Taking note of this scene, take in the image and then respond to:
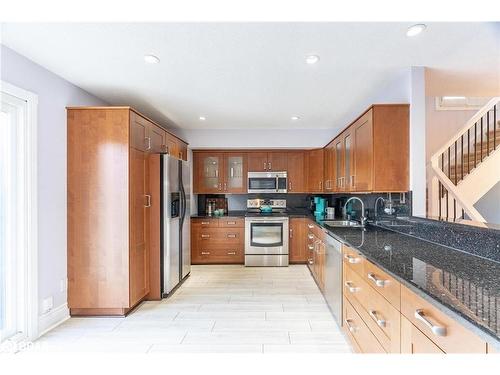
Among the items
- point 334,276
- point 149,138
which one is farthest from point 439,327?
point 149,138

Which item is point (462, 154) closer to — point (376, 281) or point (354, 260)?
point (354, 260)

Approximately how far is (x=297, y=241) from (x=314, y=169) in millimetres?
1331

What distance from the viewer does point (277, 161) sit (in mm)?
4992

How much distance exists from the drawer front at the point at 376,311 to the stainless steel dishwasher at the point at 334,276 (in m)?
0.27

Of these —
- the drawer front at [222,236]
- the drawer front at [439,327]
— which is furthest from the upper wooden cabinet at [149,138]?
the drawer front at [439,327]

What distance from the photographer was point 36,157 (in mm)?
2244

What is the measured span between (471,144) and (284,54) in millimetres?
4103

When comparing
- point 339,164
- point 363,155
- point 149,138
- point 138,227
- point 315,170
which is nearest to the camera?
point 363,155

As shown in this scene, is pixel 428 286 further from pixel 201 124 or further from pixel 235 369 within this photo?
pixel 201 124

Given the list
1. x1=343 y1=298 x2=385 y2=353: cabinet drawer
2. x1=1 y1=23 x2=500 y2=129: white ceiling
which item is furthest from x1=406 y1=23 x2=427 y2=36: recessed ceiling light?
x1=343 y1=298 x2=385 y2=353: cabinet drawer

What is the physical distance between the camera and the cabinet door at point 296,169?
498 centimetres

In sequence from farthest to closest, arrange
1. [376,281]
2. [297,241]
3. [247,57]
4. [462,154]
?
[297,241] < [462,154] < [247,57] < [376,281]

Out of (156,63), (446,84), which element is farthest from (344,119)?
(156,63)

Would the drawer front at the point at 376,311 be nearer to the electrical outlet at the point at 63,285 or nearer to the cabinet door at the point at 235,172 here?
the electrical outlet at the point at 63,285
